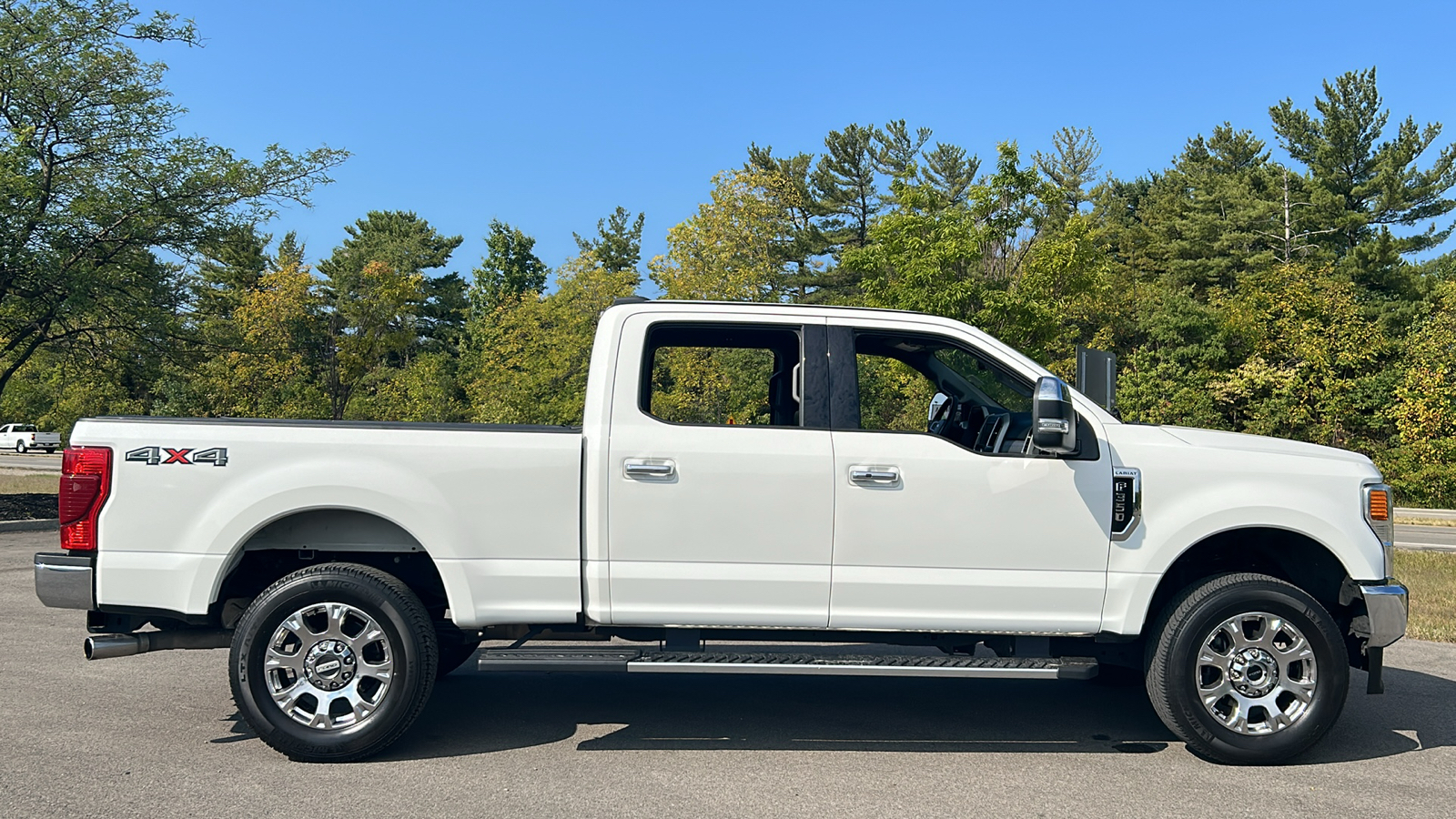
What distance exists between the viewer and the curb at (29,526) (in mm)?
15977

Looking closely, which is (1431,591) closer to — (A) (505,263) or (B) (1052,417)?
(B) (1052,417)

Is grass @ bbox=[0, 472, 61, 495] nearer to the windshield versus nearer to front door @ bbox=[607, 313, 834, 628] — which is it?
front door @ bbox=[607, 313, 834, 628]

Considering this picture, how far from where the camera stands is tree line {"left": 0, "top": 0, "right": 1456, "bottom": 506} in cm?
1703

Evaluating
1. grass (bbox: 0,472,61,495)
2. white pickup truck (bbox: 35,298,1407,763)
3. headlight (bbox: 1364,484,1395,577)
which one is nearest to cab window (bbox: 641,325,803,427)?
white pickup truck (bbox: 35,298,1407,763)

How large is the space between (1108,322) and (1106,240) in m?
9.76

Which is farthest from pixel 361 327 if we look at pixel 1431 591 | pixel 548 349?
pixel 1431 591

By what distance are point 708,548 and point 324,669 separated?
1.86m

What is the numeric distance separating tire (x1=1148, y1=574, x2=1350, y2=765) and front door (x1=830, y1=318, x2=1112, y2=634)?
1.55ft

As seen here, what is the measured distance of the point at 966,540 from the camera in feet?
16.8

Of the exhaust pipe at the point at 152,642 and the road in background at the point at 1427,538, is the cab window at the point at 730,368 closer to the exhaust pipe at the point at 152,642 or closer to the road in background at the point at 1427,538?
the exhaust pipe at the point at 152,642

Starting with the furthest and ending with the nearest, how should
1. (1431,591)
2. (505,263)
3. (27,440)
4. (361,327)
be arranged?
(505,263)
(27,440)
(361,327)
(1431,591)

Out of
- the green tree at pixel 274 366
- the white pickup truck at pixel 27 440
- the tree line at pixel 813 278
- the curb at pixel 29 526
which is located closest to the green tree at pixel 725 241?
the tree line at pixel 813 278

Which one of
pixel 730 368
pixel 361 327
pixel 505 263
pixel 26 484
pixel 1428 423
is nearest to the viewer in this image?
pixel 730 368

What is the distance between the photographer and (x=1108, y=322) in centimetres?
4347
